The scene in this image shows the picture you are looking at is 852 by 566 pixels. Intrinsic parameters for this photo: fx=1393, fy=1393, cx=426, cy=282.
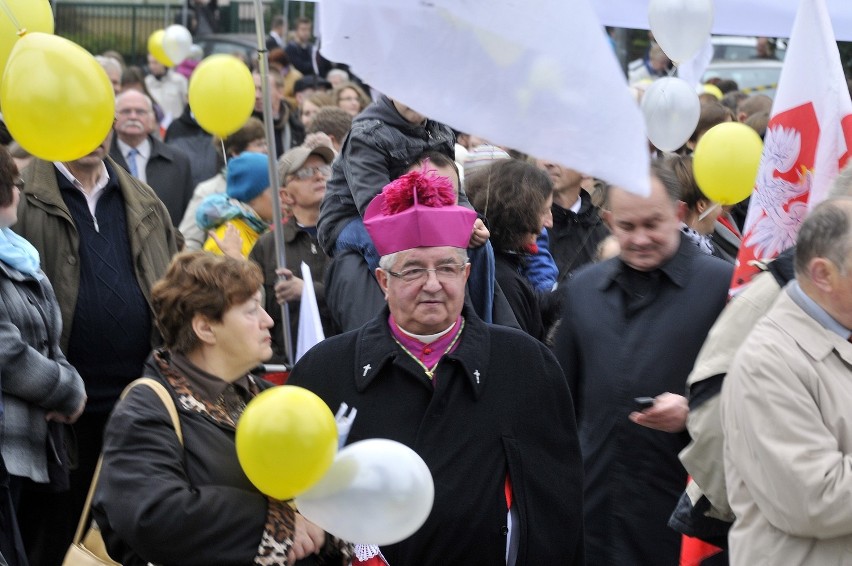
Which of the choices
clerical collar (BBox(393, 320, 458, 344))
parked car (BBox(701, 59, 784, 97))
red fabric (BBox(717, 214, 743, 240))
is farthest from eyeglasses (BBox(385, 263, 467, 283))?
parked car (BBox(701, 59, 784, 97))

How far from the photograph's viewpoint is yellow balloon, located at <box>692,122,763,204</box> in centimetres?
617

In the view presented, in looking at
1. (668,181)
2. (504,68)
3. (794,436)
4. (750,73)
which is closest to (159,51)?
(750,73)

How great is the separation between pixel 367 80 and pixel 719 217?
4.19 m

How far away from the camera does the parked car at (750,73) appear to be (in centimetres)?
1497

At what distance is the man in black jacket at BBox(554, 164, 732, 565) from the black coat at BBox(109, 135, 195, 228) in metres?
4.79

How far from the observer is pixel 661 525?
4.55 metres

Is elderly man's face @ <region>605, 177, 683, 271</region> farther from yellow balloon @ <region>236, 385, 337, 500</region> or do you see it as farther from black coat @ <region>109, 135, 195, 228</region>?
black coat @ <region>109, 135, 195, 228</region>

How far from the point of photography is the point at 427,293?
4.09m

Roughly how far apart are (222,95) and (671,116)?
2.41 metres

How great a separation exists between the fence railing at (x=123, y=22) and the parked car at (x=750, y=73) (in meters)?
7.60

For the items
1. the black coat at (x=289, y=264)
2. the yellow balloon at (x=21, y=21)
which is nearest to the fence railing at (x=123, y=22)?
the black coat at (x=289, y=264)

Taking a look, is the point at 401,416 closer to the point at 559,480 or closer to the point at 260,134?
the point at 559,480

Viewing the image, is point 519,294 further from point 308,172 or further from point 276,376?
point 308,172

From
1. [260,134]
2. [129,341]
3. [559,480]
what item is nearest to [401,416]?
[559,480]
